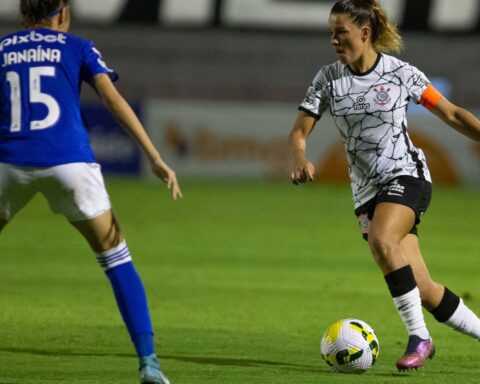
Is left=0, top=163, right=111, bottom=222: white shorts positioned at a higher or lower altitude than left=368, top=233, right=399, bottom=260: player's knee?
higher

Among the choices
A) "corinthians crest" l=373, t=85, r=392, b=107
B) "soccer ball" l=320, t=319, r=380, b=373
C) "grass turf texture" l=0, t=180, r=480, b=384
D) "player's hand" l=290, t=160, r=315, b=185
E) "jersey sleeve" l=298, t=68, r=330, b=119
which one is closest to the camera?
"player's hand" l=290, t=160, r=315, b=185

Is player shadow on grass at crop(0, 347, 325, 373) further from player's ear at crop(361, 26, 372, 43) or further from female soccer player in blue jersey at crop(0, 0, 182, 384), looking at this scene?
player's ear at crop(361, 26, 372, 43)

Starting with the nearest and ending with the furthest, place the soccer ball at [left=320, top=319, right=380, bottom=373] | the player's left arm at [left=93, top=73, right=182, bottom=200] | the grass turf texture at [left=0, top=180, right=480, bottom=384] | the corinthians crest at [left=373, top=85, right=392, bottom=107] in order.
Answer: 1. the player's left arm at [left=93, top=73, right=182, bottom=200]
2. the soccer ball at [left=320, top=319, right=380, bottom=373]
3. the grass turf texture at [left=0, top=180, right=480, bottom=384]
4. the corinthians crest at [left=373, top=85, right=392, bottom=107]

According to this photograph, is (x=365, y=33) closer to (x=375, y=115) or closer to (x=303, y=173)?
(x=375, y=115)

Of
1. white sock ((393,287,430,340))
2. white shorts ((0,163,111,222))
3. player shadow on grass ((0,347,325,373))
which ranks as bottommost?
player shadow on grass ((0,347,325,373))

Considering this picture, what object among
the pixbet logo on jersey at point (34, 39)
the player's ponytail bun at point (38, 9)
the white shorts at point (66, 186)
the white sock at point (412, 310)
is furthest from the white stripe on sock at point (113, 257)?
the white sock at point (412, 310)

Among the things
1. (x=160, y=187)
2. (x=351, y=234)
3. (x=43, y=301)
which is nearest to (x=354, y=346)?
(x=43, y=301)

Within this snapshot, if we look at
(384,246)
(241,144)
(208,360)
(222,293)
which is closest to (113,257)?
(208,360)

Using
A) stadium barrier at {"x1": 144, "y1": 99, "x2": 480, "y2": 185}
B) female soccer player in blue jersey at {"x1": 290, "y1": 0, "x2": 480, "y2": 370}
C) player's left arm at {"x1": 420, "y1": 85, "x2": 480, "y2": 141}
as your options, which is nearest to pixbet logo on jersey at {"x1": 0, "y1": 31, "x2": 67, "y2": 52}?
female soccer player in blue jersey at {"x1": 290, "y1": 0, "x2": 480, "y2": 370}

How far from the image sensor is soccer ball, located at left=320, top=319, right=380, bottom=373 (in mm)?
7258

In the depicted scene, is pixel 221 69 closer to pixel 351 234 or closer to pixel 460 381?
pixel 351 234

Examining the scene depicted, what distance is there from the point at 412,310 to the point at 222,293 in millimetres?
4160

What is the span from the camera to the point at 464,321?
766 centimetres

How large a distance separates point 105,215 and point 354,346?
1.86 meters
